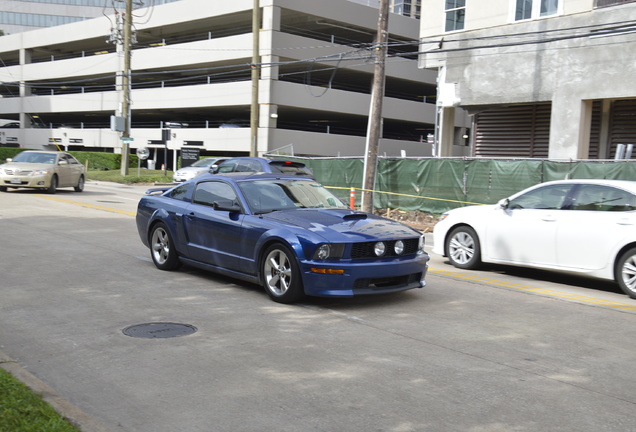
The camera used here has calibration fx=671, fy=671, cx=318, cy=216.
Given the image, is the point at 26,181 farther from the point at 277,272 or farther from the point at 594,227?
the point at 594,227

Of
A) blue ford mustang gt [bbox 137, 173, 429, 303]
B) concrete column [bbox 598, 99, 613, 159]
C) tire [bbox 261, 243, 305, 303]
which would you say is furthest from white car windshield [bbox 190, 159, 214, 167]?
tire [bbox 261, 243, 305, 303]

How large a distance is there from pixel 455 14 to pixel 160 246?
16.9m

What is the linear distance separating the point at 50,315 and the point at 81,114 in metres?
58.1

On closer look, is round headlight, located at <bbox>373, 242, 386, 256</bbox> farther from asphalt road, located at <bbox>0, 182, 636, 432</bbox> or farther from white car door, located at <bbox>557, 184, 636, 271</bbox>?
white car door, located at <bbox>557, 184, 636, 271</bbox>

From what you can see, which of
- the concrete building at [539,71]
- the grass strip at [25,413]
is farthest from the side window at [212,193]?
the concrete building at [539,71]

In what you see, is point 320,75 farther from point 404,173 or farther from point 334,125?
point 404,173

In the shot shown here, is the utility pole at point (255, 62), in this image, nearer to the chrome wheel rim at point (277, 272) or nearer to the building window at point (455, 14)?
the building window at point (455, 14)

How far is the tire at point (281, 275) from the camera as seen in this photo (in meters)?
7.73

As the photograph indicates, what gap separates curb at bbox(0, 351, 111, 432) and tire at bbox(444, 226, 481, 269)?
7.66 m

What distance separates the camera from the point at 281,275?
26.2ft

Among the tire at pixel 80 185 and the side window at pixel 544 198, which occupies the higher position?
the side window at pixel 544 198

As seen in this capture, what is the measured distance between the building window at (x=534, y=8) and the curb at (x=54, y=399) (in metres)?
19.4

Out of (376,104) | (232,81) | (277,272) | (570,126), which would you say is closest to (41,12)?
(232,81)

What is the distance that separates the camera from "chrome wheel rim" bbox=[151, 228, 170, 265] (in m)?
9.95
